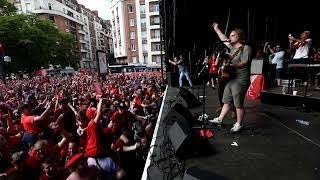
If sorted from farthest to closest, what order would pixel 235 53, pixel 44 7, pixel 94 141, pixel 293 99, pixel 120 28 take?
pixel 44 7 → pixel 120 28 → pixel 293 99 → pixel 94 141 → pixel 235 53

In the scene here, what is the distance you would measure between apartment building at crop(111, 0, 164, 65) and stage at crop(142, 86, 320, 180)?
58622 millimetres

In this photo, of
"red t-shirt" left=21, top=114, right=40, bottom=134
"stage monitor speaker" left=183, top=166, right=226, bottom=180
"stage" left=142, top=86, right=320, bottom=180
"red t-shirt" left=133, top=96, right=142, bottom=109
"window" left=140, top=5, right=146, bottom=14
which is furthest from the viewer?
"window" left=140, top=5, right=146, bottom=14

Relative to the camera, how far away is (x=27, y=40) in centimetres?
3694

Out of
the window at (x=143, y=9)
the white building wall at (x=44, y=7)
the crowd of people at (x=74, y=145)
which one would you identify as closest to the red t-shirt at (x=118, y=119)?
the crowd of people at (x=74, y=145)

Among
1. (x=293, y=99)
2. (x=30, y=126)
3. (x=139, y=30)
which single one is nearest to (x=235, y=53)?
(x=293, y=99)

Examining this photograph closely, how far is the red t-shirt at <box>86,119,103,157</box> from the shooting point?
530cm

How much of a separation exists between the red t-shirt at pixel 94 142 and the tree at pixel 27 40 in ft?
113

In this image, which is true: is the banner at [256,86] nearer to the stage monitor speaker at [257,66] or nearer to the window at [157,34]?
the stage monitor speaker at [257,66]

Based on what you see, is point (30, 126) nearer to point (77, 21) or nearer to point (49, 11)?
point (49, 11)

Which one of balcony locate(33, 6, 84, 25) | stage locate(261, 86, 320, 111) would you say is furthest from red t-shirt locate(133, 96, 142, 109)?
balcony locate(33, 6, 84, 25)

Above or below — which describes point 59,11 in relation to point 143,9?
above

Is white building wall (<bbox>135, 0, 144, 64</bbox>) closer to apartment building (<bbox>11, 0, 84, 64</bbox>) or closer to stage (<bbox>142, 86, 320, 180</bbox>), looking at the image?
apartment building (<bbox>11, 0, 84, 64</bbox>)

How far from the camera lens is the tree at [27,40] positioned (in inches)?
1414

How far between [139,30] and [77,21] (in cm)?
3170
